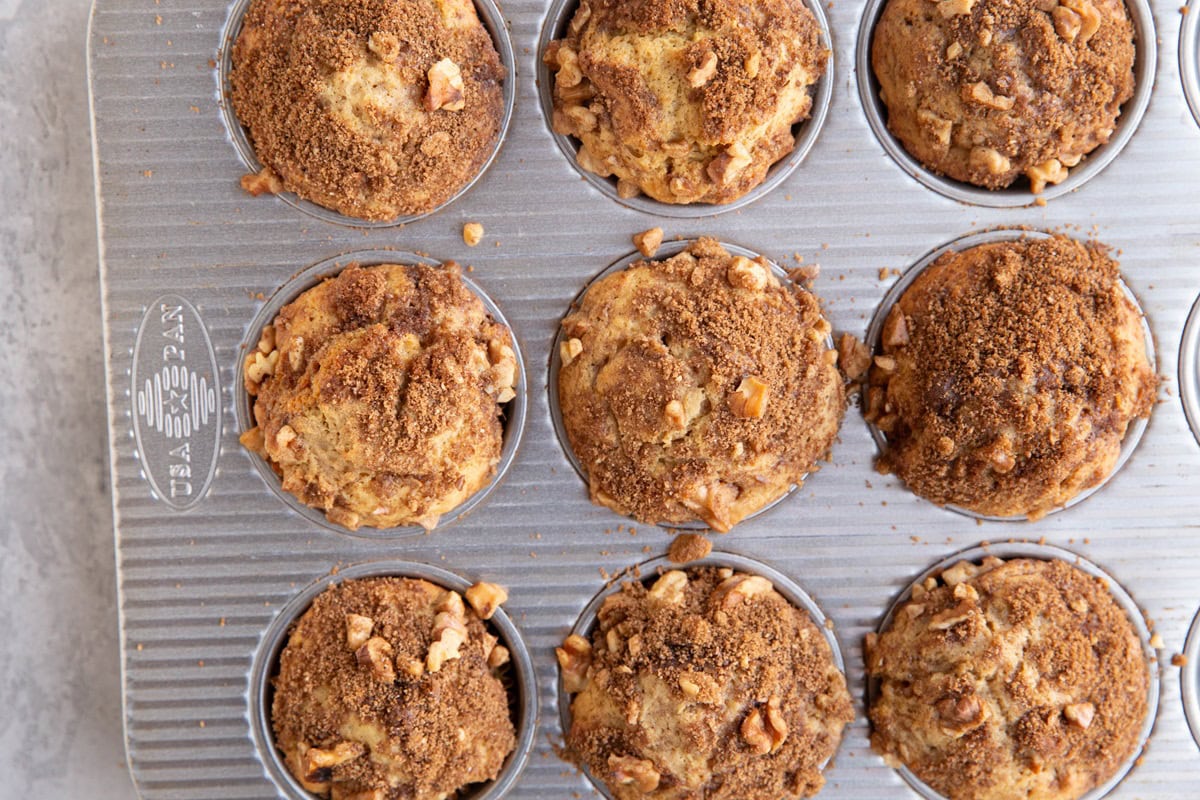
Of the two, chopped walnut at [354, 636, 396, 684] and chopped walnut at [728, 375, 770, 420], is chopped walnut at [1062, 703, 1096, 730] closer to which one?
chopped walnut at [728, 375, 770, 420]

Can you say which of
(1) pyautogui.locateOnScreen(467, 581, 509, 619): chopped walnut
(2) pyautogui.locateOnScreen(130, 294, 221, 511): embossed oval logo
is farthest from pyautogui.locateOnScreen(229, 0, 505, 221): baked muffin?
(1) pyautogui.locateOnScreen(467, 581, 509, 619): chopped walnut

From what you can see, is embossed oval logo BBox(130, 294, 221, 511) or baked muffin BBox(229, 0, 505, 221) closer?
baked muffin BBox(229, 0, 505, 221)

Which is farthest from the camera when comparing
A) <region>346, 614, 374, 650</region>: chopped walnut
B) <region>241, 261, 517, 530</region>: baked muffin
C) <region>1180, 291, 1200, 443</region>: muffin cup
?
<region>1180, 291, 1200, 443</region>: muffin cup

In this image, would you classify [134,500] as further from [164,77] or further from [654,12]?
[654,12]

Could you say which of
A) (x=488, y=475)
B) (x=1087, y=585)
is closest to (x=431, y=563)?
(x=488, y=475)

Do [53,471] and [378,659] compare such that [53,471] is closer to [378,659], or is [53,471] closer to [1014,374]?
[378,659]

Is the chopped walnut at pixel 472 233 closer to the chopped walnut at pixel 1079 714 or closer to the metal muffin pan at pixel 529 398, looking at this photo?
the metal muffin pan at pixel 529 398
